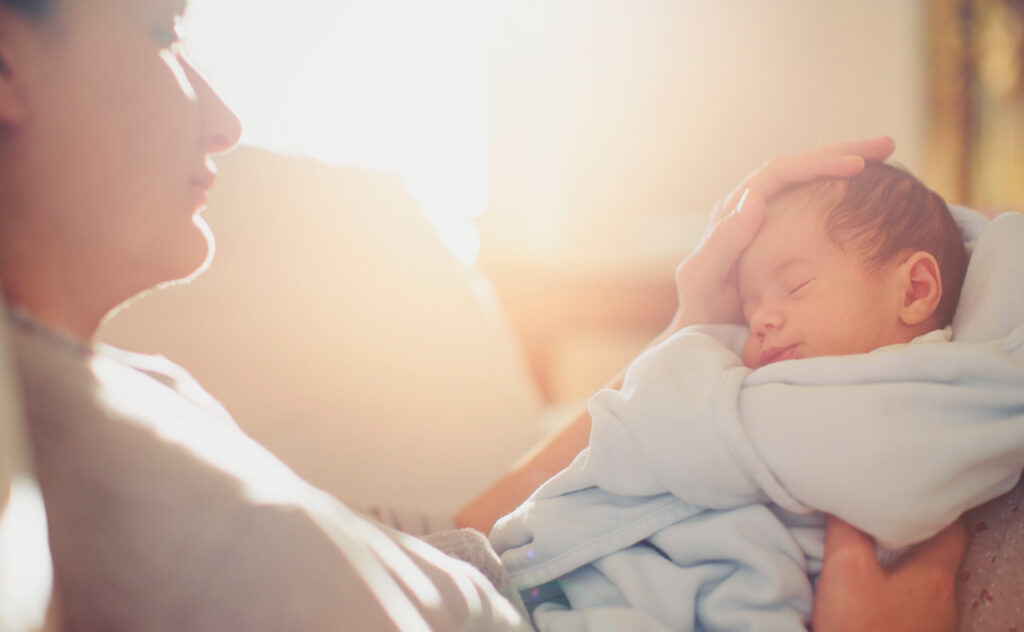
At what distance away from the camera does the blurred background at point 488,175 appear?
3.33ft

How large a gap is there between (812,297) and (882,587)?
0.30m

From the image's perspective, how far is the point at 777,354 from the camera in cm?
73

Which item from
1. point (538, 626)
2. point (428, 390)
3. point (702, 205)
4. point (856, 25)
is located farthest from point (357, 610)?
point (856, 25)

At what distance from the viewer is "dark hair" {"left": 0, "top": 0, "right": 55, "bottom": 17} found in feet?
1.29

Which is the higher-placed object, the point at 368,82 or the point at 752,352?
the point at 368,82

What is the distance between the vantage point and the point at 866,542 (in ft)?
1.84

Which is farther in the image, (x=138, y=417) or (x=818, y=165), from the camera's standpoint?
(x=818, y=165)

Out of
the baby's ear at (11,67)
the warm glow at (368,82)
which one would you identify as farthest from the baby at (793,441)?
the warm glow at (368,82)

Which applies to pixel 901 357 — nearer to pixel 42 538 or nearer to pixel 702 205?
pixel 42 538

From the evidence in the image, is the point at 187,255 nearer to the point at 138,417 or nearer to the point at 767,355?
the point at 138,417

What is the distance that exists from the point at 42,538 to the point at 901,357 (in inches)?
24.2

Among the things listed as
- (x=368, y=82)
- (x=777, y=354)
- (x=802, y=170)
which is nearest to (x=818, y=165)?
(x=802, y=170)

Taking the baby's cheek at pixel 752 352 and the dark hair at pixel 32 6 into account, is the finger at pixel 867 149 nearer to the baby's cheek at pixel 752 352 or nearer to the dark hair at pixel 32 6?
the baby's cheek at pixel 752 352

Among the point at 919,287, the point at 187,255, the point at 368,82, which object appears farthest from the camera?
the point at 368,82
